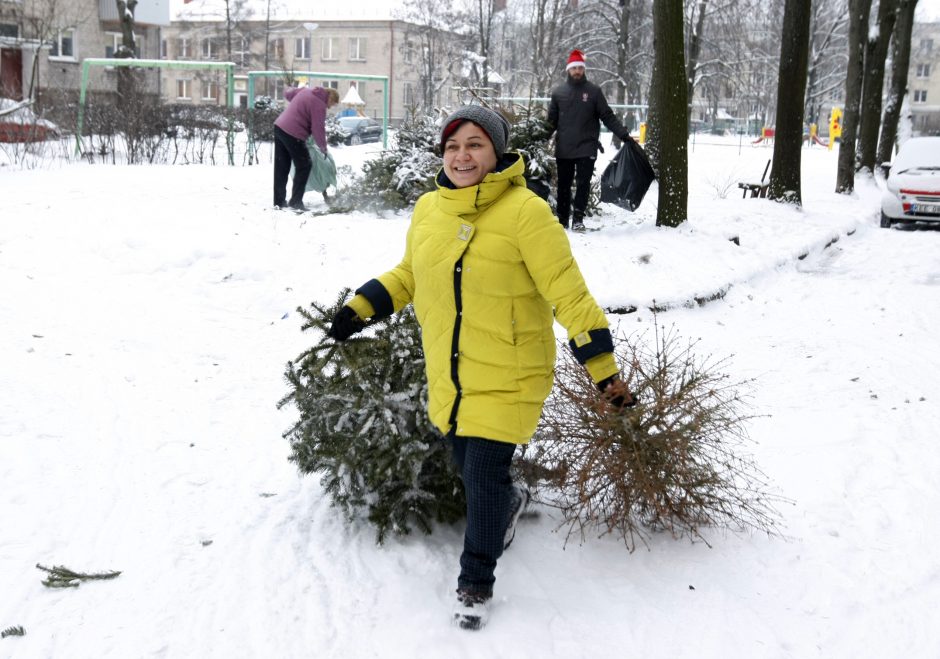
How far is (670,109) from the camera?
10.1 meters

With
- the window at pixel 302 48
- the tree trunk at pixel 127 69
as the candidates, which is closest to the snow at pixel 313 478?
the tree trunk at pixel 127 69

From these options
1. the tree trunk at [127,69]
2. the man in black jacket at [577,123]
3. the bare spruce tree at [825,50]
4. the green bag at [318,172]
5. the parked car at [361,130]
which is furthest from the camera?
the bare spruce tree at [825,50]

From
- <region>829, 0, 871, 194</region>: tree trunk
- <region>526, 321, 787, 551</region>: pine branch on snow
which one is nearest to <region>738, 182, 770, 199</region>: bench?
<region>829, 0, 871, 194</region>: tree trunk

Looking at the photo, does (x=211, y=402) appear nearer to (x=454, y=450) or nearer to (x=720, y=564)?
(x=454, y=450)

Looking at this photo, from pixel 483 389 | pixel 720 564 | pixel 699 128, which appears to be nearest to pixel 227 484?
pixel 483 389

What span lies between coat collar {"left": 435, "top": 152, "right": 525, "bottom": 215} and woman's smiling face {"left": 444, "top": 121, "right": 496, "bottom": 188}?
3 cm

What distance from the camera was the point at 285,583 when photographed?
11.0ft

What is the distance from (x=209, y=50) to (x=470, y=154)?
205 feet

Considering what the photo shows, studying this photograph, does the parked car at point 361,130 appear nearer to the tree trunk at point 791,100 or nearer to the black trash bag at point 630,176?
the tree trunk at point 791,100

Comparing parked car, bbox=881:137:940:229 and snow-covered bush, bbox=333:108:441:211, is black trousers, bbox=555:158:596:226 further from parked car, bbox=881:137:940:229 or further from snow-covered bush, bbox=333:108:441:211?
parked car, bbox=881:137:940:229

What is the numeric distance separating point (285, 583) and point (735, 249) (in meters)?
7.70

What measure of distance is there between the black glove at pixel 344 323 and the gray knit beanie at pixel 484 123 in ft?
2.38

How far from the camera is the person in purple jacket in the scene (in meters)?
10.3

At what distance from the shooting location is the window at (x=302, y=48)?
6644 cm
